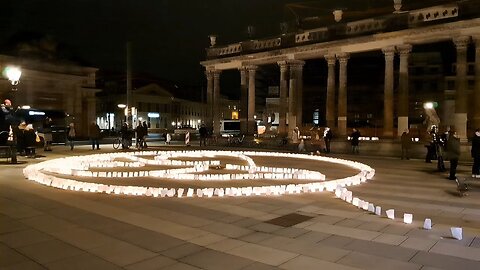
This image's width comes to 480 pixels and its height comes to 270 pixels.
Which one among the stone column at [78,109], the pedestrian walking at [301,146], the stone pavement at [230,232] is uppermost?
the stone column at [78,109]

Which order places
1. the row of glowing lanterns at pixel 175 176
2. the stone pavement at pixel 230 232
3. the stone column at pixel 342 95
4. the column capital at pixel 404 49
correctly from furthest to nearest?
the stone column at pixel 342 95
the column capital at pixel 404 49
the row of glowing lanterns at pixel 175 176
the stone pavement at pixel 230 232

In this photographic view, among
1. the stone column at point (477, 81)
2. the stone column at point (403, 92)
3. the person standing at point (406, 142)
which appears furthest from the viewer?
the stone column at point (403, 92)

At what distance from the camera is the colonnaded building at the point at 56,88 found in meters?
44.6

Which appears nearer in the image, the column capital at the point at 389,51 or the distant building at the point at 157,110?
the column capital at the point at 389,51

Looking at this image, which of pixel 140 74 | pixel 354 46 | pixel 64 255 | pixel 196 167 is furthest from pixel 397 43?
pixel 140 74

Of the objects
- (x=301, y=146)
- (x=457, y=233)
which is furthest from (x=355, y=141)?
(x=457, y=233)

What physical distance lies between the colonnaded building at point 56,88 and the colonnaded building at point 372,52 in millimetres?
18009

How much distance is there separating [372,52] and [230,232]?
33239mm

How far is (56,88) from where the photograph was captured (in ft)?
158

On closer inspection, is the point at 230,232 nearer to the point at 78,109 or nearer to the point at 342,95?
the point at 342,95

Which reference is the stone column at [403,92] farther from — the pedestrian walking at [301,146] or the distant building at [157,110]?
the distant building at [157,110]

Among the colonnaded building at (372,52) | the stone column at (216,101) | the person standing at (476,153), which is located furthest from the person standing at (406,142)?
the stone column at (216,101)

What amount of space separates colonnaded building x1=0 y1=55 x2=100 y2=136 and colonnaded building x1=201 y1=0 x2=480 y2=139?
1801cm

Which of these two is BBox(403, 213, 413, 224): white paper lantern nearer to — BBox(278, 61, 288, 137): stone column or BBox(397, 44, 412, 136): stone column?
BBox(397, 44, 412, 136): stone column
